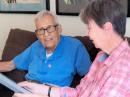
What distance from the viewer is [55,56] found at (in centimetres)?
228

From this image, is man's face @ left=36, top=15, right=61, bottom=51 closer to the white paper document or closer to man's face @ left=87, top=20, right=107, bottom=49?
the white paper document

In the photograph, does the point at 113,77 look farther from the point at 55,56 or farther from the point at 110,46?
the point at 55,56

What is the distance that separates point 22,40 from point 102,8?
140 centimetres

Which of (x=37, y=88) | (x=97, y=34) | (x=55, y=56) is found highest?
(x=97, y=34)

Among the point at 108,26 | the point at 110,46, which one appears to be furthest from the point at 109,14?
the point at 110,46

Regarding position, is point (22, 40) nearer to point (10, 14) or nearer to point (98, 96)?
point (10, 14)

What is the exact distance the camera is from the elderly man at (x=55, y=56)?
2.21m

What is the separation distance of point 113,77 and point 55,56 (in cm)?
92

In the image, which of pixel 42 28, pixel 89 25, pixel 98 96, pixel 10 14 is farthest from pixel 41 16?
pixel 10 14

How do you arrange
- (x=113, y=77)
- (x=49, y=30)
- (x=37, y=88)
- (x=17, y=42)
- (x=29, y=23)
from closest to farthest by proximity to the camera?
(x=113, y=77), (x=37, y=88), (x=49, y=30), (x=17, y=42), (x=29, y=23)

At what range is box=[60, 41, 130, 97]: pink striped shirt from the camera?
54.4 inches

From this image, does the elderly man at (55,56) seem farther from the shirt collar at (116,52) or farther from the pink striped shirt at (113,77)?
the shirt collar at (116,52)

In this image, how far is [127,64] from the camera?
1.42 m

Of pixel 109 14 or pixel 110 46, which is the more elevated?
pixel 109 14
